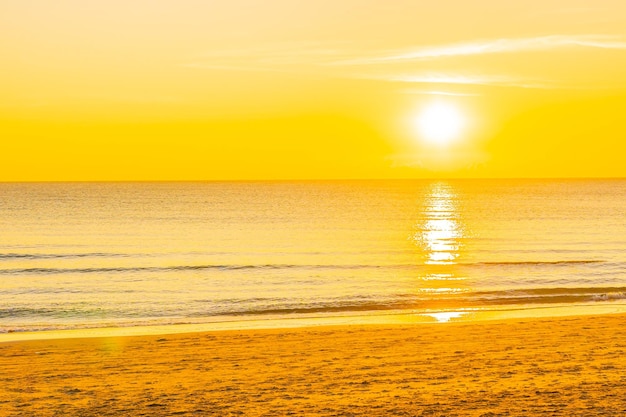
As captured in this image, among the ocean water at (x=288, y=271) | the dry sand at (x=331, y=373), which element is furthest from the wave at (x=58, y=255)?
the dry sand at (x=331, y=373)

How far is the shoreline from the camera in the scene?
20250 mm

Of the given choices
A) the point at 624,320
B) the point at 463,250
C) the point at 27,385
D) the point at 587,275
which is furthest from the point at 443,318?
the point at 463,250

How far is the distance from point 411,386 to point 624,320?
1007 cm

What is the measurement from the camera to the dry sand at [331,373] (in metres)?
11.3

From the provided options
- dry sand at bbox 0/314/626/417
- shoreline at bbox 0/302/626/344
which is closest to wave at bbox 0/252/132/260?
shoreline at bbox 0/302/626/344

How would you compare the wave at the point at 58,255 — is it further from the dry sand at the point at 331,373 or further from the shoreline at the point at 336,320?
the dry sand at the point at 331,373

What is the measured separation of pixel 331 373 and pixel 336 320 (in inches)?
349

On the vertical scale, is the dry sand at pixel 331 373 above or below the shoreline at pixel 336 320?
below

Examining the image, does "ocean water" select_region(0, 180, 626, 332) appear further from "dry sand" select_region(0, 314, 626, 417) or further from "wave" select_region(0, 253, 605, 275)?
"dry sand" select_region(0, 314, 626, 417)

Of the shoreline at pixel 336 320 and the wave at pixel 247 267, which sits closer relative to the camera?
the shoreline at pixel 336 320

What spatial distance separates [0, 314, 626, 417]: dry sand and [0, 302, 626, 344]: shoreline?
68.4 inches

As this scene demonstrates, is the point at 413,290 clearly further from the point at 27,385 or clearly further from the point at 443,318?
the point at 27,385

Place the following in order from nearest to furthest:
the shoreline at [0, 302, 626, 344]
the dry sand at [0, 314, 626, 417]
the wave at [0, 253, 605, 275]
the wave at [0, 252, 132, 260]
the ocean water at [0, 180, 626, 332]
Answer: the dry sand at [0, 314, 626, 417]
the shoreline at [0, 302, 626, 344]
the ocean water at [0, 180, 626, 332]
the wave at [0, 253, 605, 275]
the wave at [0, 252, 132, 260]

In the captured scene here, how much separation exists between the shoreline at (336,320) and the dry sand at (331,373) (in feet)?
5.70
